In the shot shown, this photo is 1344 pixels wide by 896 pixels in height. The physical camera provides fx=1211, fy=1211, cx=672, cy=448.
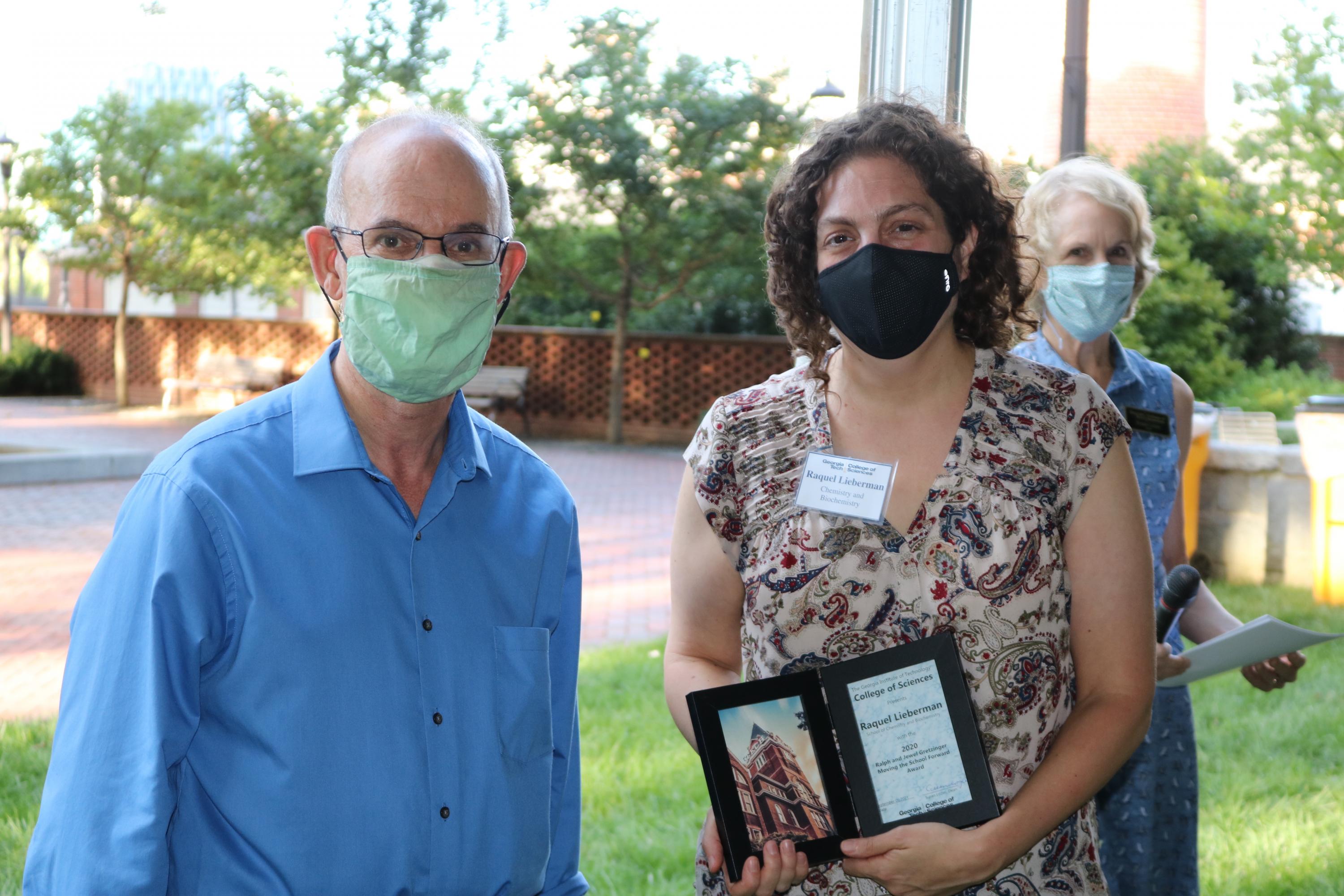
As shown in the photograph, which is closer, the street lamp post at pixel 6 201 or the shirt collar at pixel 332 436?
the shirt collar at pixel 332 436

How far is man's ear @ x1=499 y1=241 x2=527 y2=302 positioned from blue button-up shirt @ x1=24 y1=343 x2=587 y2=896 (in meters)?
0.27

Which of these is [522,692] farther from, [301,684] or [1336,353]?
[1336,353]

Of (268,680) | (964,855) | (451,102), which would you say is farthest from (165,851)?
(451,102)

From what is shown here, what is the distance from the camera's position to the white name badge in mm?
1957

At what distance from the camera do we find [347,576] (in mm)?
1778

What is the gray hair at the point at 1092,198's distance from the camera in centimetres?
306

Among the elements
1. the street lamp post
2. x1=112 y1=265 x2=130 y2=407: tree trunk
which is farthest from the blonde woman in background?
the street lamp post

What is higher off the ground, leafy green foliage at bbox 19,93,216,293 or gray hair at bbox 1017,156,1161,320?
leafy green foliage at bbox 19,93,216,293

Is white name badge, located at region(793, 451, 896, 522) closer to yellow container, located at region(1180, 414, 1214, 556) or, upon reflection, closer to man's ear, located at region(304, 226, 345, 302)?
man's ear, located at region(304, 226, 345, 302)

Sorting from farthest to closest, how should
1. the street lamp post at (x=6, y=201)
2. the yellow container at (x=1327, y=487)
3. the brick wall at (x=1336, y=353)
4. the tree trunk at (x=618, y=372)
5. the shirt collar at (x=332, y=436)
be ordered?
the brick wall at (x=1336, y=353)
the street lamp post at (x=6, y=201)
the tree trunk at (x=618, y=372)
the yellow container at (x=1327, y=487)
the shirt collar at (x=332, y=436)

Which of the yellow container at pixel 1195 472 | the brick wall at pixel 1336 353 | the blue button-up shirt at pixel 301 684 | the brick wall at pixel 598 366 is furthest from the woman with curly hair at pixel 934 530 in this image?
the brick wall at pixel 1336 353

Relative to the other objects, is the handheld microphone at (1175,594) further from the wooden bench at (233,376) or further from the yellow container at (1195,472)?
the wooden bench at (233,376)

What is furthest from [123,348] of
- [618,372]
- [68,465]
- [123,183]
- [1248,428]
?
[1248,428]

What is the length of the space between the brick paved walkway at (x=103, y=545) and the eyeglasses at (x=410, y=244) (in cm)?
311
